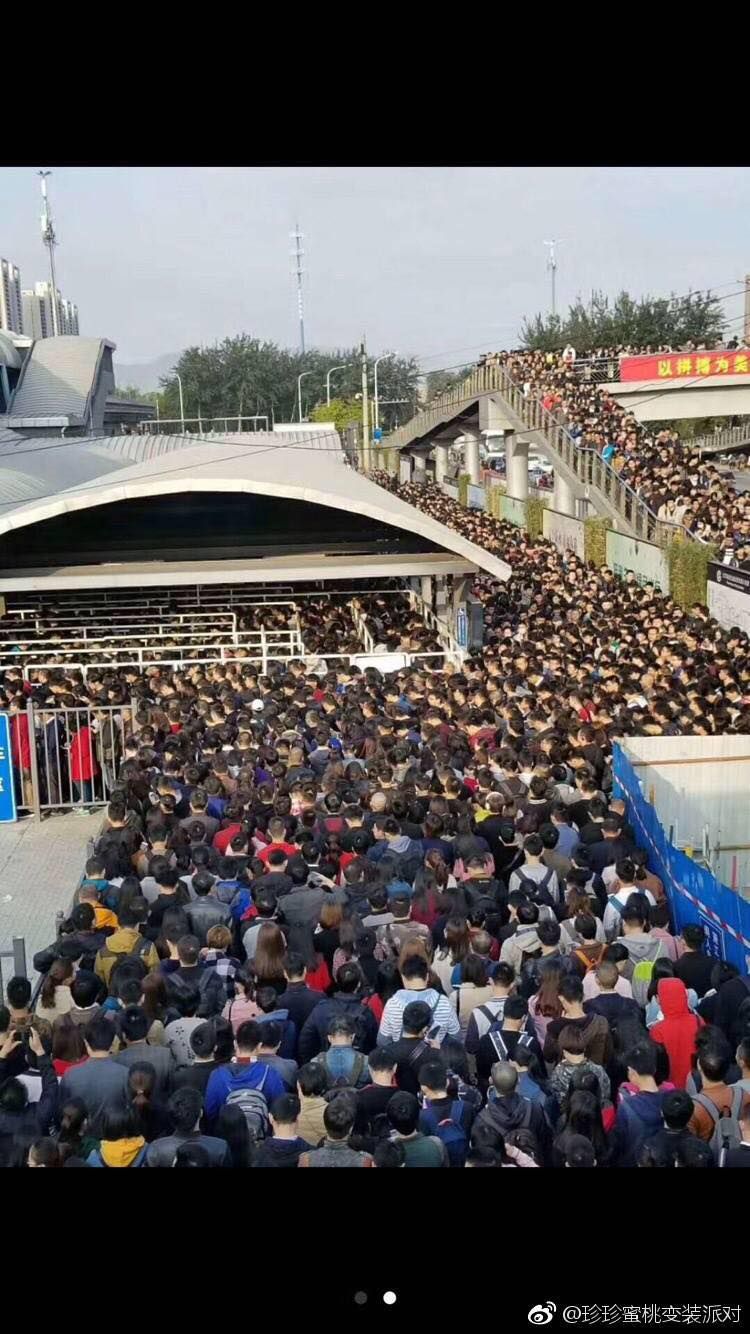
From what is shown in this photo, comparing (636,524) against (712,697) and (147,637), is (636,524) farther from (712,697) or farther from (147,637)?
(712,697)

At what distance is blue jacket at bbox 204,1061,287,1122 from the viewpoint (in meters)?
4.26

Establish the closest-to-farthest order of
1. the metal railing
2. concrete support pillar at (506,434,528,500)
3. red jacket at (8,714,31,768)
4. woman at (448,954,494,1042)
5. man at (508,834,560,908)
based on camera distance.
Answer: woman at (448,954,494,1042) < man at (508,834,560,908) < red jacket at (8,714,31,768) < the metal railing < concrete support pillar at (506,434,528,500)

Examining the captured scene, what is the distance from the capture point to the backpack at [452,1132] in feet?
12.9

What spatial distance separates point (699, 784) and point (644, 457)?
16.8 m

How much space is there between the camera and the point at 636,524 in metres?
21.0

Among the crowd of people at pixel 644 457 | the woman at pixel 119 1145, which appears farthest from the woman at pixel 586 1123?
the crowd of people at pixel 644 457

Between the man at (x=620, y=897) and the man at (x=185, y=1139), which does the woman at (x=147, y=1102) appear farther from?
the man at (x=620, y=897)

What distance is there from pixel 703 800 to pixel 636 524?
13033 mm

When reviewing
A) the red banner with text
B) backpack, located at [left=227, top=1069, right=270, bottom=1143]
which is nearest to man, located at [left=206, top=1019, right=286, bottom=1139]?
backpack, located at [left=227, top=1069, right=270, bottom=1143]

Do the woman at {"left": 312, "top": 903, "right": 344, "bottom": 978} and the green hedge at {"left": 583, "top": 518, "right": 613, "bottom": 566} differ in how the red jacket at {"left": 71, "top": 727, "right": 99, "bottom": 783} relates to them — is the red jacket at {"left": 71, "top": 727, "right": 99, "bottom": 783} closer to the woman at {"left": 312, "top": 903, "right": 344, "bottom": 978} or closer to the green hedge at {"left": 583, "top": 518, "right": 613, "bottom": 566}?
the woman at {"left": 312, "top": 903, "right": 344, "bottom": 978}

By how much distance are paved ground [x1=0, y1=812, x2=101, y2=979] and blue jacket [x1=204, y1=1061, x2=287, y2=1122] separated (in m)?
3.53

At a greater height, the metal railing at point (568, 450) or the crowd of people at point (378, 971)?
the metal railing at point (568, 450)

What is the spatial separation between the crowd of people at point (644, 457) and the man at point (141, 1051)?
13626 millimetres
